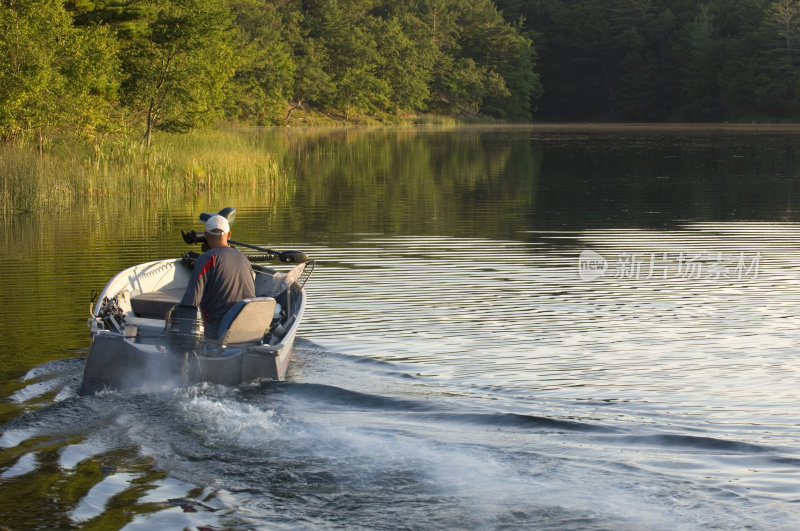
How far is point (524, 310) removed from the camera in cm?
1320

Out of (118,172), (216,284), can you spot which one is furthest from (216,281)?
(118,172)

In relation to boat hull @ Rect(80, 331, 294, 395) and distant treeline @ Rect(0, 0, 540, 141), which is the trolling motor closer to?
boat hull @ Rect(80, 331, 294, 395)

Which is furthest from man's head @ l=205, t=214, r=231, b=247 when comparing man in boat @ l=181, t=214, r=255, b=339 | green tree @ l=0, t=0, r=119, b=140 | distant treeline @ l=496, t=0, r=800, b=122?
distant treeline @ l=496, t=0, r=800, b=122

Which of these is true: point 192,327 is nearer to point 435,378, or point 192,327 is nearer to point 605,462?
point 435,378

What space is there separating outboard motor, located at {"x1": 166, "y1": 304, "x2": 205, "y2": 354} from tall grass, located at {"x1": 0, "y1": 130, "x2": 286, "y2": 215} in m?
15.3

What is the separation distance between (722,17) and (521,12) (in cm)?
2590

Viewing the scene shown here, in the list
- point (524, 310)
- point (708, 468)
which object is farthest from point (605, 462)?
point (524, 310)

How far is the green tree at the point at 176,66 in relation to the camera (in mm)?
35000

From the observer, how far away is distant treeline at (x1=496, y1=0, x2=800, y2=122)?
330 ft

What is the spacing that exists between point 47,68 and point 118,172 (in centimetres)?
325

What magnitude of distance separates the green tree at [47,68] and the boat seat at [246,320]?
18.1 metres

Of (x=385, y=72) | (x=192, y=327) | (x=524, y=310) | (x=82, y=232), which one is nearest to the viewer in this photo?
(x=192, y=327)

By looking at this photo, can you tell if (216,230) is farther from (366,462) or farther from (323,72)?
(323,72)

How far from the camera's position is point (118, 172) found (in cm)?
2694
